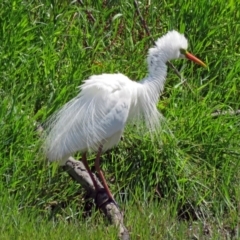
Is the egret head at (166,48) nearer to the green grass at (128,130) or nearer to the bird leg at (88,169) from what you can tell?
the green grass at (128,130)

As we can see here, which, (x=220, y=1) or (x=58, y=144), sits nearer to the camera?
(x=58, y=144)

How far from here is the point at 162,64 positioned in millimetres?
5039

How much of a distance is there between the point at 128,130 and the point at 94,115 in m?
0.52

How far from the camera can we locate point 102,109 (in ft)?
16.3

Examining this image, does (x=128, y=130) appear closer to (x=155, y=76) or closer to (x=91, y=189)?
(x=155, y=76)

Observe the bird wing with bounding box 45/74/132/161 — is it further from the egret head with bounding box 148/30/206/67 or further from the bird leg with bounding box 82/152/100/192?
the egret head with bounding box 148/30/206/67

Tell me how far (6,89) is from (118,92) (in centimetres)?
73

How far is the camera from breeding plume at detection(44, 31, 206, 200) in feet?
16.1

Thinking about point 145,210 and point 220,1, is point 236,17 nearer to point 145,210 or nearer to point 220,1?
point 220,1

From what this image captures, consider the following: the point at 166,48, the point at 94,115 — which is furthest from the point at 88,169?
the point at 166,48

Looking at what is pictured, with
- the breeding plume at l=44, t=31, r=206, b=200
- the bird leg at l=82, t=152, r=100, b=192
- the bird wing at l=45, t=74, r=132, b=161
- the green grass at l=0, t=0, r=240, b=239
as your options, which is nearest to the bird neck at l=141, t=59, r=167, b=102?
the breeding plume at l=44, t=31, r=206, b=200

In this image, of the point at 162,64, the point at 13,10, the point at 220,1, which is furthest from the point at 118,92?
the point at 220,1

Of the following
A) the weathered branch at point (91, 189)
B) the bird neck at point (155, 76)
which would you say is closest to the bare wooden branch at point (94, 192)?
the weathered branch at point (91, 189)

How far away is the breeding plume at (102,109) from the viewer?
16.1 ft
